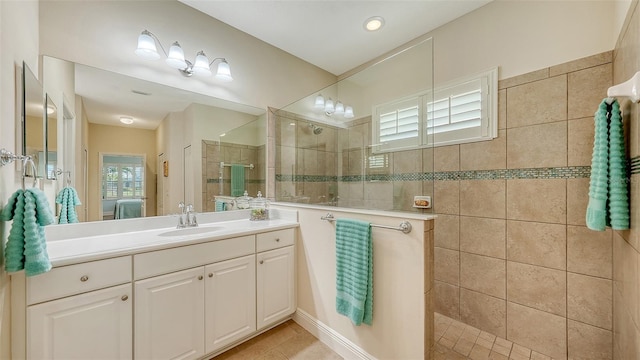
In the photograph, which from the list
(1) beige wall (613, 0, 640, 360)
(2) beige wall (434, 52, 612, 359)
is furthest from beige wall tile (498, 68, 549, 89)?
(1) beige wall (613, 0, 640, 360)

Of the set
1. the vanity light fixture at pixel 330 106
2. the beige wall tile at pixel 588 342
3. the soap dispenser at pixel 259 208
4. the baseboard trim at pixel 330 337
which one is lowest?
the baseboard trim at pixel 330 337

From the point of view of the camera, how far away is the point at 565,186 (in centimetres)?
159

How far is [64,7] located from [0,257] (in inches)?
59.5

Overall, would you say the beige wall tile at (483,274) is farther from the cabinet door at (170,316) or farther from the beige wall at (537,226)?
the cabinet door at (170,316)

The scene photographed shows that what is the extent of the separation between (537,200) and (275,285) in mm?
2019

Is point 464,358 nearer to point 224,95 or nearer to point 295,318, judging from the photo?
point 295,318

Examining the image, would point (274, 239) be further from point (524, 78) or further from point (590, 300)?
point (524, 78)

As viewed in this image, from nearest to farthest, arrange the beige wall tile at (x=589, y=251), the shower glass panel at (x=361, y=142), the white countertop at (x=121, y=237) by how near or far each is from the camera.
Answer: the white countertop at (x=121, y=237)
the beige wall tile at (x=589, y=251)
the shower glass panel at (x=361, y=142)

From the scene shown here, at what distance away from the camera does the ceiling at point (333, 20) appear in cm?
197

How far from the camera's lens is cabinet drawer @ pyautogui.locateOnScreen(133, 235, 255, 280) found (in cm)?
133

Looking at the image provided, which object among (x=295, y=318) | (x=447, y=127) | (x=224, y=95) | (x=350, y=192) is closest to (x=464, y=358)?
(x=295, y=318)

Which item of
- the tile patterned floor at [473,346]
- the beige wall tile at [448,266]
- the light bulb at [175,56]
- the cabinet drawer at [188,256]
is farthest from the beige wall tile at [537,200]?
the light bulb at [175,56]

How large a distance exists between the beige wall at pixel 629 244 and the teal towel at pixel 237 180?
2.51 m

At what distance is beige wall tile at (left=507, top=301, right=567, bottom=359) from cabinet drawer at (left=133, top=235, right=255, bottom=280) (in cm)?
201
